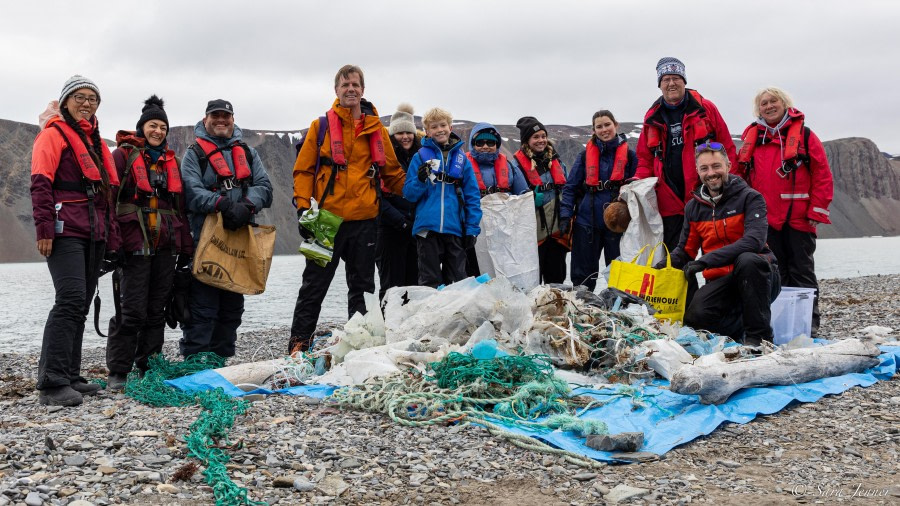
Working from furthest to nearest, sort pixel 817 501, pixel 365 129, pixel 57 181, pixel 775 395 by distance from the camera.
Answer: pixel 365 129, pixel 57 181, pixel 775 395, pixel 817 501

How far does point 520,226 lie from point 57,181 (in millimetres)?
4111

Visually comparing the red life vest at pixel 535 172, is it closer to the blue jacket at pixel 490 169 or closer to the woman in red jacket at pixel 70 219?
the blue jacket at pixel 490 169

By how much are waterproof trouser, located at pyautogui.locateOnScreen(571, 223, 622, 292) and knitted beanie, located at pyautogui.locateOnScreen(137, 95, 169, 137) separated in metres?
3.99

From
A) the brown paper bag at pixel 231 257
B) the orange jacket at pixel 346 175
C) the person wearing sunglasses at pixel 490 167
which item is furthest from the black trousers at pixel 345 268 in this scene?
the person wearing sunglasses at pixel 490 167

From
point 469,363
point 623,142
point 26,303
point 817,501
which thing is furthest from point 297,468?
point 26,303

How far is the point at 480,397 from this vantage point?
156 inches

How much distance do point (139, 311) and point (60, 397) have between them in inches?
37.5

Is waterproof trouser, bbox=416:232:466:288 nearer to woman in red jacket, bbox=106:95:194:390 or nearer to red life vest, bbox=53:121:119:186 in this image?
woman in red jacket, bbox=106:95:194:390

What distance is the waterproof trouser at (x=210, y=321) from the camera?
19.1 ft

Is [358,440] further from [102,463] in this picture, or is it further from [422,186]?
[422,186]

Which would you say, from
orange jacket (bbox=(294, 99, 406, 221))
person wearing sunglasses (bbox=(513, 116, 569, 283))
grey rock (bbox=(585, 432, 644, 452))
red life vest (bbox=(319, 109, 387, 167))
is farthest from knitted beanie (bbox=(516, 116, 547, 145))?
grey rock (bbox=(585, 432, 644, 452))

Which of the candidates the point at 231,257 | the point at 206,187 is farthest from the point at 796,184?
the point at 206,187

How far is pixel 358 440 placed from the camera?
134 inches

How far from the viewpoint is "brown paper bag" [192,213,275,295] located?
223 inches
